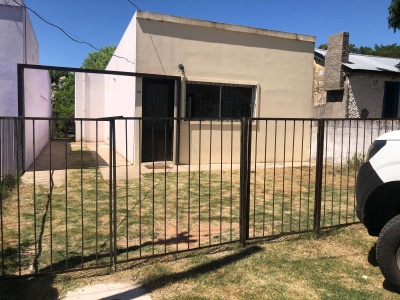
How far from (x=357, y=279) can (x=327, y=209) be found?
2.68 m

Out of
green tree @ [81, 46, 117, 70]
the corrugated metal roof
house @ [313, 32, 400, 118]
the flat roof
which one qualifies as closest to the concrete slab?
the flat roof

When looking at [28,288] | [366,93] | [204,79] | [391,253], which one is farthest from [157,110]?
[391,253]

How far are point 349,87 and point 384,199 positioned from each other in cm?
992

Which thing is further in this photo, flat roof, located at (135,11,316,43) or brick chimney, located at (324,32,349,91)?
brick chimney, located at (324,32,349,91)

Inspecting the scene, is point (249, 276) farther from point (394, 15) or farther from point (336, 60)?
point (394, 15)

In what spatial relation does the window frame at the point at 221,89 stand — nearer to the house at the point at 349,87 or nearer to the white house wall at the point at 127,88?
the white house wall at the point at 127,88

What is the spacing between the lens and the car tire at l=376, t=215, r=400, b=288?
3162mm

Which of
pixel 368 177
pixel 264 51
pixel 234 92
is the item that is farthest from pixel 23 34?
pixel 368 177

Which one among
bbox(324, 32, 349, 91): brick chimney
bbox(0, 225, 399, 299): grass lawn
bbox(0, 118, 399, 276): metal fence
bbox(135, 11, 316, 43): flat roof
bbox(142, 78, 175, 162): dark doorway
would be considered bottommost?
bbox(0, 225, 399, 299): grass lawn

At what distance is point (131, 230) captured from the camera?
4770 mm

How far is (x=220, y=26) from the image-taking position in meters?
10.9

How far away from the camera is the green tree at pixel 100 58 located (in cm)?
3691

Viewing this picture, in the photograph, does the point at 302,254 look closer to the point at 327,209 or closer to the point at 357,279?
the point at 357,279

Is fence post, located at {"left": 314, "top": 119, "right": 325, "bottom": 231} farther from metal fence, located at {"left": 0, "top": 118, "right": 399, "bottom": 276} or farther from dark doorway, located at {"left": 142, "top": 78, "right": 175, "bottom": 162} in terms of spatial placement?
dark doorway, located at {"left": 142, "top": 78, "right": 175, "bottom": 162}
